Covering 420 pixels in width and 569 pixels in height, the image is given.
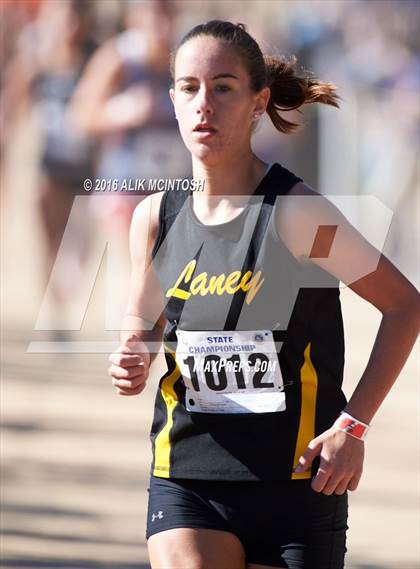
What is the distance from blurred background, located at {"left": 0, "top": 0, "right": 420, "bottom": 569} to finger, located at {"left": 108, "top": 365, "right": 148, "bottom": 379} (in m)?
1.02

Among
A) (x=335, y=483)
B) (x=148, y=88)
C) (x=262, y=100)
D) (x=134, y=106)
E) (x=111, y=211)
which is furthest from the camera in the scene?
(x=111, y=211)

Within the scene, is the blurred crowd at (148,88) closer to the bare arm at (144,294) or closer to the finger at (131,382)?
the bare arm at (144,294)

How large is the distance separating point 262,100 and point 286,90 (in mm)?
116

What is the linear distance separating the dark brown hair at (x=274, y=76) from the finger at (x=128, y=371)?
578 millimetres

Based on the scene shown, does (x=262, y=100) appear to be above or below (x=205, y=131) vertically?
above

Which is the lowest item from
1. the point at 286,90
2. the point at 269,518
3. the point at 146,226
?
A: the point at 269,518

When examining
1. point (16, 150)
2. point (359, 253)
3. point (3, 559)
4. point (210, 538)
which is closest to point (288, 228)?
point (359, 253)

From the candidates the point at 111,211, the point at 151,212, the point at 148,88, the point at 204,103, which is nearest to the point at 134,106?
the point at 148,88

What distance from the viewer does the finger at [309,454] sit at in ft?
7.73

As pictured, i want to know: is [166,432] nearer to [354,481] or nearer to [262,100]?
[354,481]

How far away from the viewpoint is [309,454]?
236 centimetres

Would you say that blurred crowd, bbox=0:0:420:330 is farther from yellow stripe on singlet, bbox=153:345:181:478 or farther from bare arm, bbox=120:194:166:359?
yellow stripe on singlet, bbox=153:345:181:478

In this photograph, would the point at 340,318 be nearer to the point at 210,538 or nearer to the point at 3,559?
the point at 210,538

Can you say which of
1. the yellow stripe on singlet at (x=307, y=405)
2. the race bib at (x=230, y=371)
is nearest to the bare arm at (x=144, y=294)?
the race bib at (x=230, y=371)
